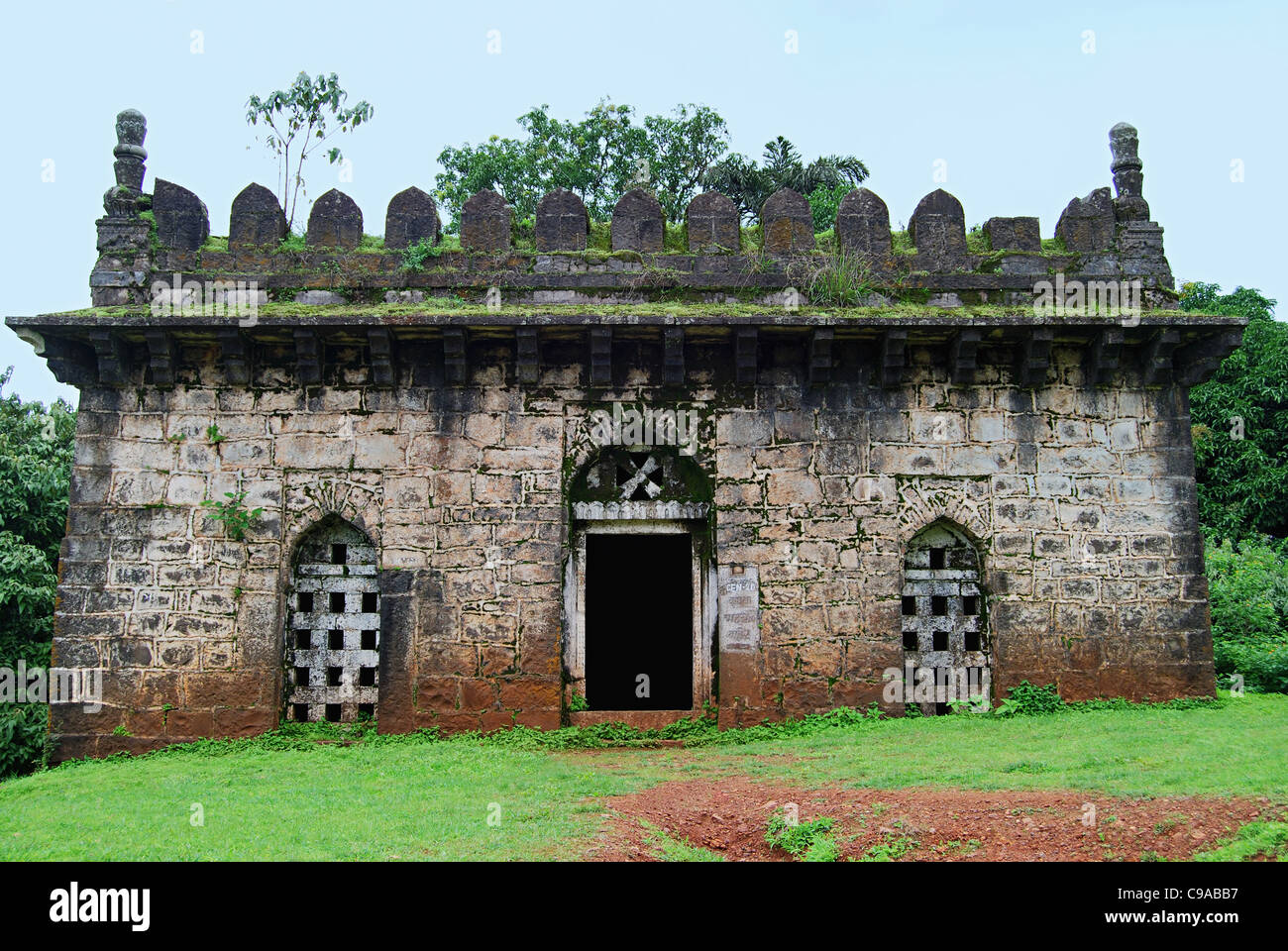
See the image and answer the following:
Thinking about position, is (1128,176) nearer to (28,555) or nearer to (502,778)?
(502,778)

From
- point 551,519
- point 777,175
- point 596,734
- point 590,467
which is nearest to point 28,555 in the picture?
point 551,519

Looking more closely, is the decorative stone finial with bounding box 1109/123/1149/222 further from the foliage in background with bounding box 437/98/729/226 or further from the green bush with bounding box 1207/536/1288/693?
the foliage in background with bounding box 437/98/729/226

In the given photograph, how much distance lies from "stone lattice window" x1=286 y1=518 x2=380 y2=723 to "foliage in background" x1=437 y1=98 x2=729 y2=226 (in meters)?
14.5

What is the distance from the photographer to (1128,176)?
10.0m

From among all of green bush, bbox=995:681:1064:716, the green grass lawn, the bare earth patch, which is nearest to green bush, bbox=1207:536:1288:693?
the green grass lawn

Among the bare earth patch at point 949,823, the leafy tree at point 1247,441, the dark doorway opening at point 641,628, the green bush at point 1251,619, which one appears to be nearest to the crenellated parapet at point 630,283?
the green bush at point 1251,619

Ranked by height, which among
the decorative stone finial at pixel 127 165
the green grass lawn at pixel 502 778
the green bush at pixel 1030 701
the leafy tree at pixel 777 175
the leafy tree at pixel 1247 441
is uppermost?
the leafy tree at pixel 777 175

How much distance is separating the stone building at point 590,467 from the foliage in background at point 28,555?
1.71 metres

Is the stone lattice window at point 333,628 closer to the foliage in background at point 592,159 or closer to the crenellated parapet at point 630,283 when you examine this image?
the crenellated parapet at point 630,283

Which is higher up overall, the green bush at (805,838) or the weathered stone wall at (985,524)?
the weathered stone wall at (985,524)

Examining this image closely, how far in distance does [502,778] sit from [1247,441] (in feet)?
56.0

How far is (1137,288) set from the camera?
976 cm

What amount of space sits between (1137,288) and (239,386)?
8.41m

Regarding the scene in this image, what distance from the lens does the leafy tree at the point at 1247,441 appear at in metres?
18.5
